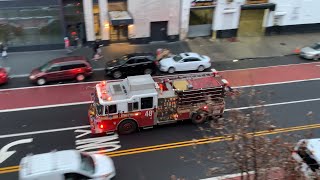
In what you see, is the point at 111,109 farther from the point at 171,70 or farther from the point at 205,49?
the point at 205,49

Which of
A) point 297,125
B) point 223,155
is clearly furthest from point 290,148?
point 297,125

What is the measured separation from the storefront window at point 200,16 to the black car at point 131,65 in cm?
773

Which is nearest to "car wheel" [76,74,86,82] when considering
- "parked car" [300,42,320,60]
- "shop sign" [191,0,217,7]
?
"shop sign" [191,0,217,7]

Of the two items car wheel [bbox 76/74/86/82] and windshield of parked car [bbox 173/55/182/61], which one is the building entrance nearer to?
windshield of parked car [bbox 173/55/182/61]

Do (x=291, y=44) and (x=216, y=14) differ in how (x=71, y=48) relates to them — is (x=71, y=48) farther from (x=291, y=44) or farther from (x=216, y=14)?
(x=291, y=44)

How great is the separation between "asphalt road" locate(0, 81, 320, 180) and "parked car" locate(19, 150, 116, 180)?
142 cm

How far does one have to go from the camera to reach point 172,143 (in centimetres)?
2127

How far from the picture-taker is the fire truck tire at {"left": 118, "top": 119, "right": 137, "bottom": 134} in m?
21.5

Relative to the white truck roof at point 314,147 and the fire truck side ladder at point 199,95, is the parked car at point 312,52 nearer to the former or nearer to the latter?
the fire truck side ladder at point 199,95

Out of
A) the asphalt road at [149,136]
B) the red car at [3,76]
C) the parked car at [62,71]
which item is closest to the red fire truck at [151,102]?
the asphalt road at [149,136]

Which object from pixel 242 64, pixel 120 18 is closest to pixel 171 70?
pixel 242 64

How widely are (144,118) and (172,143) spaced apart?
206cm

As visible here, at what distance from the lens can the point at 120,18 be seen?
1252 inches

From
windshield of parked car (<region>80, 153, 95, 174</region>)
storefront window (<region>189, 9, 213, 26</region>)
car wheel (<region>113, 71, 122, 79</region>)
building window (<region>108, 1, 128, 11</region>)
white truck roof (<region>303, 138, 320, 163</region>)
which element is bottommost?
windshield of parked car (<region>80, 153, 95, 174</region>)
